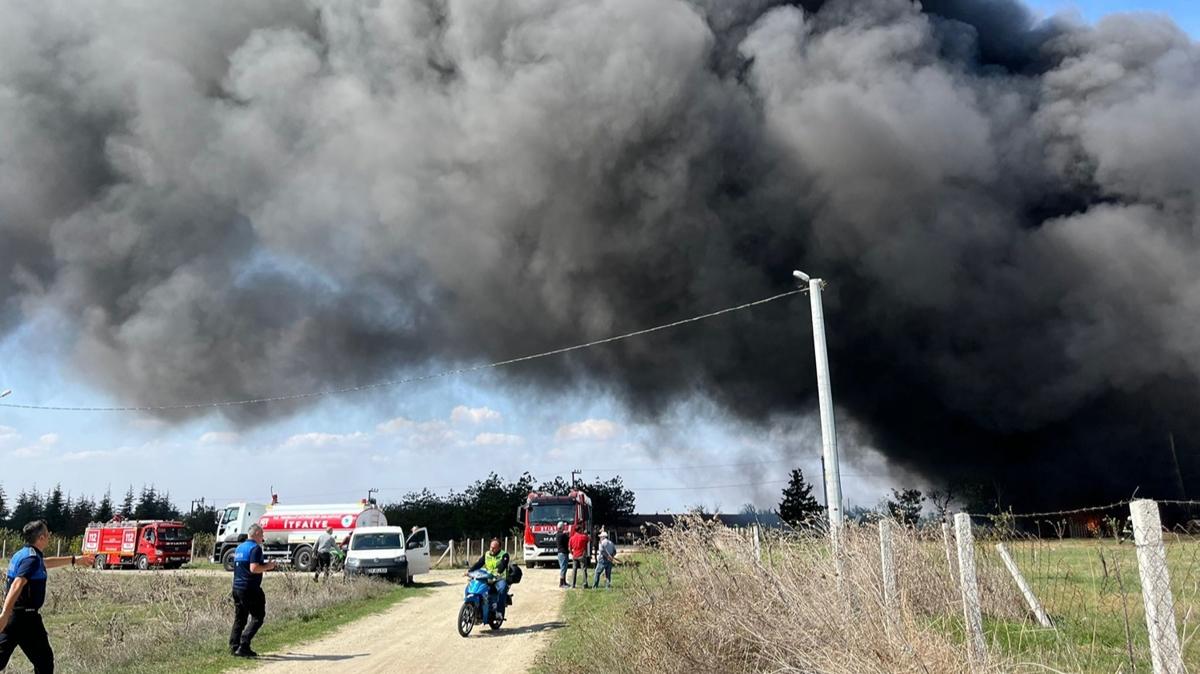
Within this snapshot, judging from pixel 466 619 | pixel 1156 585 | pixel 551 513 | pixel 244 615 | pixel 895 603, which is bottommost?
pixel 466 619

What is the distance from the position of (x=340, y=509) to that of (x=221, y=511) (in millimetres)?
7553

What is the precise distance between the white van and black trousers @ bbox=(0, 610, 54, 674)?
14.1 m

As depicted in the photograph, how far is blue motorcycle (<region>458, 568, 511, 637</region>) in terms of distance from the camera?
11680mm

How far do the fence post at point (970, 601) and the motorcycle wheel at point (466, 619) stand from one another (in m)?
7.98

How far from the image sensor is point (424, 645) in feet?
35.9

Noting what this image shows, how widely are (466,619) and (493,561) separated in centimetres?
138

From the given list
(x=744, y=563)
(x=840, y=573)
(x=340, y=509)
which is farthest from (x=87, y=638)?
(x=340, y=509)

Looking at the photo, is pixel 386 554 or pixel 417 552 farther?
pixel 417 552

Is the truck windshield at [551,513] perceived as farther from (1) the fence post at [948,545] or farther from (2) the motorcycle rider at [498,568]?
(1) the fence post at [948,545]

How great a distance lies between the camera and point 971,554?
5.65 m

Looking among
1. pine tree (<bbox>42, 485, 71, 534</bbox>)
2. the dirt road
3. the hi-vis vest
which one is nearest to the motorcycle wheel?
the dirt road

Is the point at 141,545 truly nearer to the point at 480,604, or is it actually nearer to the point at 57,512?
the point at 480,604

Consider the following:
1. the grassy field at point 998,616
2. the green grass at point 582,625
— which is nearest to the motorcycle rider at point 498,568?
the green grass at point 582,625

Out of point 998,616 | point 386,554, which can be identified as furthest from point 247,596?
point 386,554
